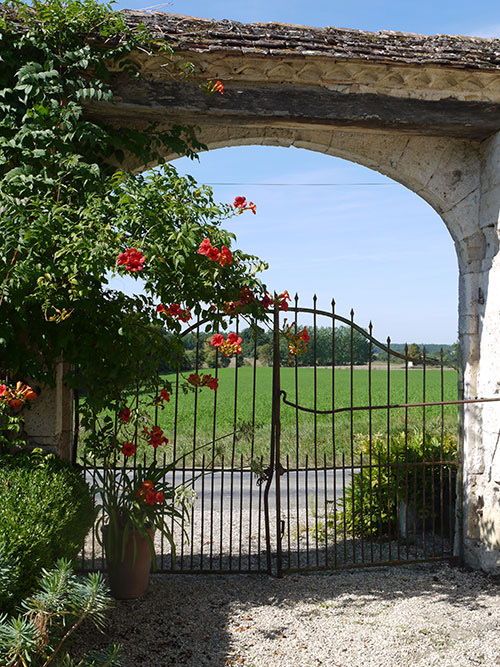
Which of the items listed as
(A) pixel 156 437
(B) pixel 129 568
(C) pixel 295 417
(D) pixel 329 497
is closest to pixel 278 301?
(A) pixel 156 437

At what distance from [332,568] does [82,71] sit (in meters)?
4.31

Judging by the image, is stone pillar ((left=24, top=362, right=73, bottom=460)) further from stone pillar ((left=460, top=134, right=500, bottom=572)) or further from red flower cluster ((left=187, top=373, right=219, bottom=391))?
Result: stone pillar ((left=460, top=134, right=500, bottom=572))

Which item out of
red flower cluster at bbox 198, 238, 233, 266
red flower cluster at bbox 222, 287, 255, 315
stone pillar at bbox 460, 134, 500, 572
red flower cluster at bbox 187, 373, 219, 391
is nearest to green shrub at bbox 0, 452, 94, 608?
red flower cluster at bbox 187, 373, 219, 391

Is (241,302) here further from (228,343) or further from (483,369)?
(483,369)

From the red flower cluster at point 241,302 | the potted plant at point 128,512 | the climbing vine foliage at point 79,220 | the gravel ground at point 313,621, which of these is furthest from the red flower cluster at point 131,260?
the gravel ground at point 313,621

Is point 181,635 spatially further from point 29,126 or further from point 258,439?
point 258,439

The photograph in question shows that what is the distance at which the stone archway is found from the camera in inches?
182

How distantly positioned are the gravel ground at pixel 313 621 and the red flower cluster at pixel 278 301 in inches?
84.6

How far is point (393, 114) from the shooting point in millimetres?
4938

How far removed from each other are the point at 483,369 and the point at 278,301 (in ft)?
6.29

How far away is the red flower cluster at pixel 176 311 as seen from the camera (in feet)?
13.4

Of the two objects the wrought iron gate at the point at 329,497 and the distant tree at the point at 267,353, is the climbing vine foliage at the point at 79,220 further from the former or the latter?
the distant tree at the point at 267,353

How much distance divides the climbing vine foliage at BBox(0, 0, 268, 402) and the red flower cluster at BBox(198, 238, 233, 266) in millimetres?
44

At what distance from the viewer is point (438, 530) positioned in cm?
641
